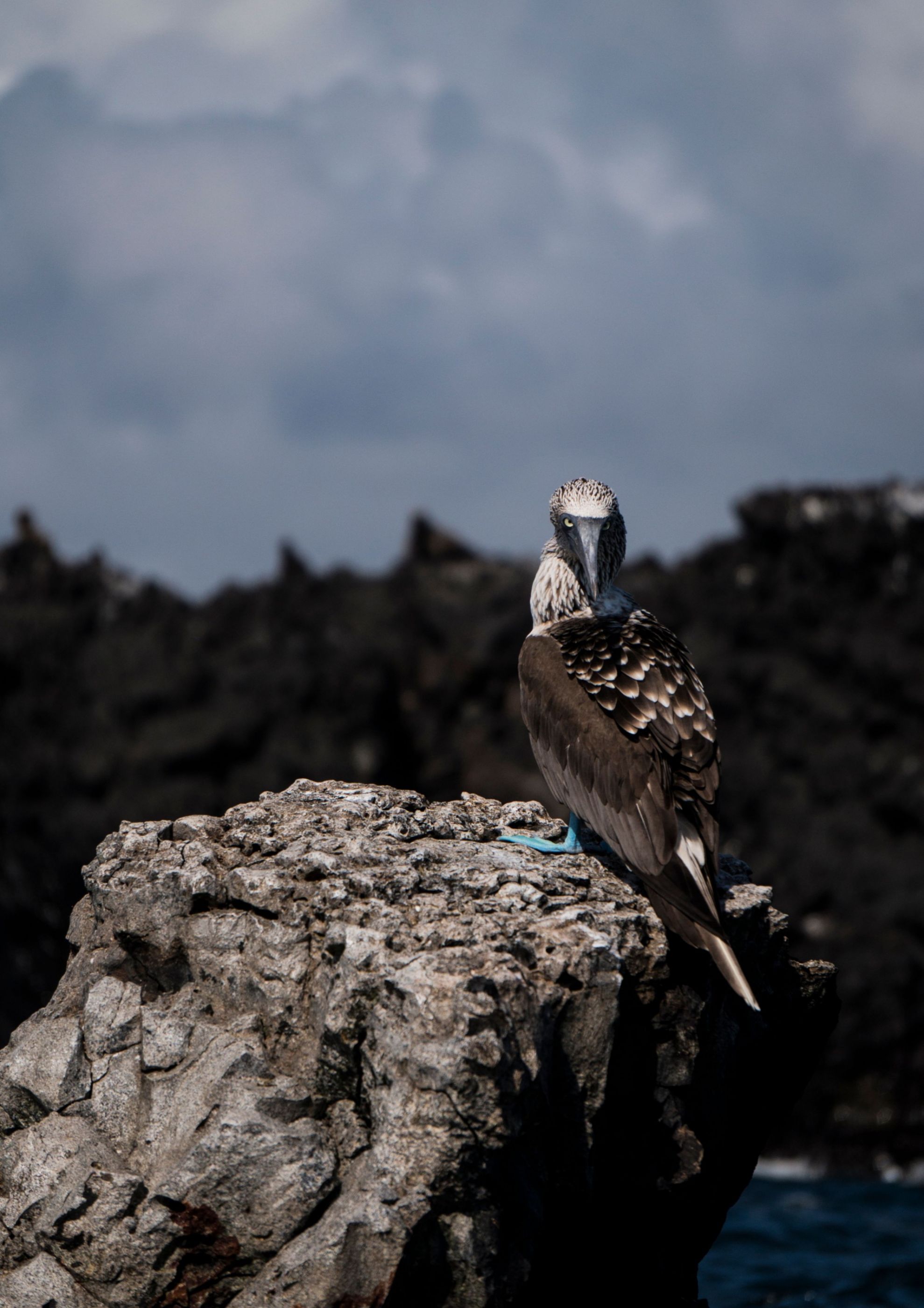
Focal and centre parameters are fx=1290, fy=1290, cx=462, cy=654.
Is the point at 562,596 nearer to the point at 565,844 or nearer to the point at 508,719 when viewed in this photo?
the point at 565,844

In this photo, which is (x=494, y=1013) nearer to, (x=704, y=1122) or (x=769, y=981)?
(x=704, y=1122)

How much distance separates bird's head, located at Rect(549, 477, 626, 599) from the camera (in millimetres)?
6996

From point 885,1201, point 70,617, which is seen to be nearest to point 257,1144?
point 885,1201

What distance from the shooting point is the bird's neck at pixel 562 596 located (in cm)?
733

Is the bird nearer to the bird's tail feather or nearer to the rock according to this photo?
the bird's tail feather

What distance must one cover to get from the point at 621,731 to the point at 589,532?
1.23 m

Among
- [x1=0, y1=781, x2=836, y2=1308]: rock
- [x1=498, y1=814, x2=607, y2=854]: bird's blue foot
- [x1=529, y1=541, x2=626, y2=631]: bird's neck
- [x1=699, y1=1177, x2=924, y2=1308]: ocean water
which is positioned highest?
[x1=529, y1=541, x2=626, y2=631]: bird's neck

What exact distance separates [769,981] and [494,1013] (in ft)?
7.81

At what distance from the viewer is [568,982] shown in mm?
5230

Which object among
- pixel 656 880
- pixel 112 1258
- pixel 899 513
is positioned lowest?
pixel 112 1258

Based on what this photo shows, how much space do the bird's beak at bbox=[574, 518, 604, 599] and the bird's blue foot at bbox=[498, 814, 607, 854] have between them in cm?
135

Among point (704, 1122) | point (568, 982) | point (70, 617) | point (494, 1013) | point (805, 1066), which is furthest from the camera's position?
point (70, 617)

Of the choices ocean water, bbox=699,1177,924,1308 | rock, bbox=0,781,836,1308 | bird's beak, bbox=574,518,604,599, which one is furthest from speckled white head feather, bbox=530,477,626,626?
ocean water, bbox=699,1177,924,1308

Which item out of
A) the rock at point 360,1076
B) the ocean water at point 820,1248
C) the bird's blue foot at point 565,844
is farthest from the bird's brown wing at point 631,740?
the ocean water at point 820,1248
